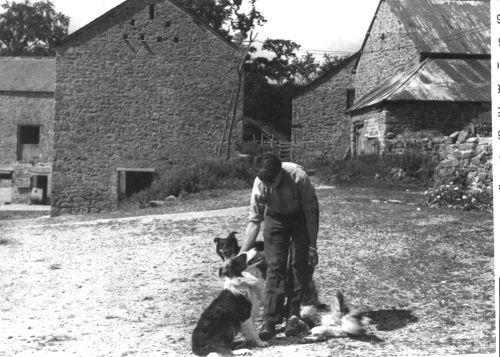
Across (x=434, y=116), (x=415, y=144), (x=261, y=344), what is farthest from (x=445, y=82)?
(x=261, y=344)

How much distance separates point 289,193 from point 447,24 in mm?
10738

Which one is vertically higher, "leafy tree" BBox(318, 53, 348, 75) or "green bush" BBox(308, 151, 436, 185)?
"leafy tree" BBox(318, 53, 348, 75)

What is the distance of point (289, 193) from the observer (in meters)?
4.58

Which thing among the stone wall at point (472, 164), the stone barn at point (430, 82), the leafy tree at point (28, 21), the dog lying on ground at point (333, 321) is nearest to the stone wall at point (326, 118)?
the stone barn at point (430, 82)

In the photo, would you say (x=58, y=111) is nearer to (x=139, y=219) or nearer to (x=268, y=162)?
(x=139, y=219)

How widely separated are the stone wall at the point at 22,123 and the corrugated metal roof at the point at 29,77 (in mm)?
261

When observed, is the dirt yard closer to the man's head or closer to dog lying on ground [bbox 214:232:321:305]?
dog lying on ground [bbox 214:232:321:305]

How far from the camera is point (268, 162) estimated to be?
4414 millimetres

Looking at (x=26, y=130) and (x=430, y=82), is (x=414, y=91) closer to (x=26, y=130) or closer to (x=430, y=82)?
(x=430, y=82)

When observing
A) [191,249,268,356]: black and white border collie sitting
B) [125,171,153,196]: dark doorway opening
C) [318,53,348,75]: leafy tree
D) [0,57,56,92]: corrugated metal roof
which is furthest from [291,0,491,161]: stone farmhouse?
[0,57,56,92]: corrugated metal roof

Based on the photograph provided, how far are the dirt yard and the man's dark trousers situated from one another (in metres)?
0.27

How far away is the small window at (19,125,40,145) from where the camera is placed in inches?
810

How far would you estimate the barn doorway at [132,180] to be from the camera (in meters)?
14.5

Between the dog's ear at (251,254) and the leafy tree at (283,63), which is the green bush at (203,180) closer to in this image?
the leafy tree at (283,63)
